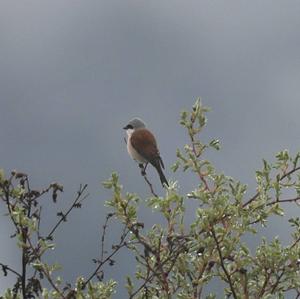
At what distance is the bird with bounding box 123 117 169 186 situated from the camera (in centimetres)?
1096

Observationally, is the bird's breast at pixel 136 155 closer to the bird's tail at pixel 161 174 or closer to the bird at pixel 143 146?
the bird at pixel 143 146

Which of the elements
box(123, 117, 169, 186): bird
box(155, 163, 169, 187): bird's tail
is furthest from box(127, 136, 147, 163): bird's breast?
box(155, 163, 169, 187): bird's tail

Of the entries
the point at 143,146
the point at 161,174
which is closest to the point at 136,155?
the point at 143,146

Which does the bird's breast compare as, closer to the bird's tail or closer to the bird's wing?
the bird's wing

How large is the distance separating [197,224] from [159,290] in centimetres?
92

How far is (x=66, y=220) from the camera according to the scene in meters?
5.44

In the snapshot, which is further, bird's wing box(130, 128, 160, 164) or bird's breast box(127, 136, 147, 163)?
bird's breast box(127, 136, 147, 163)

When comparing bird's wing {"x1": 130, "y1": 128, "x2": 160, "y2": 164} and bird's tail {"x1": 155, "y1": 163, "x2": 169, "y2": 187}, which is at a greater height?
bird's wing {"x1": 130, "y1": 128, "x2": 160, "y2": 164}

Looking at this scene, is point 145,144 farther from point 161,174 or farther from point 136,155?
point 161,174

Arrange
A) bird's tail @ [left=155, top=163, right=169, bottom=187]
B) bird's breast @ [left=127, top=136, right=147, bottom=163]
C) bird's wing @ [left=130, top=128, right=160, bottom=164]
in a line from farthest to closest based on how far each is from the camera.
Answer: bird's breast @ [left=127, top=136, right=147, bottom=163] < bird's wing @ [left=130, top=128, right=160, bottom=164] < bird's tail @ [left=155, top=163, right=169, bottom=187]

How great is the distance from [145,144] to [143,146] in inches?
2.1

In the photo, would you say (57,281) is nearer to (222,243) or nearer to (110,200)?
(110,200)

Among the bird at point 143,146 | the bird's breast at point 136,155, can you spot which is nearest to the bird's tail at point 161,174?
the bird at point 143,146

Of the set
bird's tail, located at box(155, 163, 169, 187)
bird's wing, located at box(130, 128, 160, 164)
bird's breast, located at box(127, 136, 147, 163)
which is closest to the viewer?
bird's tail, located at box(155, 163, 169, 187)
